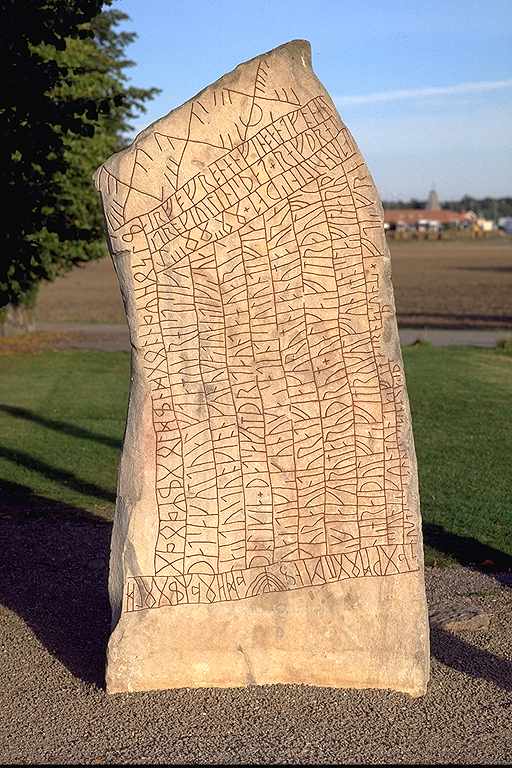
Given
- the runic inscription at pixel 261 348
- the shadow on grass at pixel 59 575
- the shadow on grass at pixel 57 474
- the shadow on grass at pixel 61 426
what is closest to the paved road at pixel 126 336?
the shadow on grass at pixel 61 426

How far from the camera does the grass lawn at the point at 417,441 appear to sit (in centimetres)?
953

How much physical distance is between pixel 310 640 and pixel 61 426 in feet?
28.9

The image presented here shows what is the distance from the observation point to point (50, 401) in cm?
1627

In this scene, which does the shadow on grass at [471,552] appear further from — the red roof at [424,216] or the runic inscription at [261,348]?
the red roof at [424,216]

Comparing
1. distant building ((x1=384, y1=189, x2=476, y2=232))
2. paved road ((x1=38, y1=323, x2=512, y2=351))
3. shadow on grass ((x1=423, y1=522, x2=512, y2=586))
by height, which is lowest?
distant building ((x1=384, y1=189, x2=476, y2=232))

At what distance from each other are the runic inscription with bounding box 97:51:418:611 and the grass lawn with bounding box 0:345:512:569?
2820mm

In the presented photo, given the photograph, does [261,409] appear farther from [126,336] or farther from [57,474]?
[126,336]

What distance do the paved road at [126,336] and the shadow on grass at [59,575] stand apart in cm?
1390

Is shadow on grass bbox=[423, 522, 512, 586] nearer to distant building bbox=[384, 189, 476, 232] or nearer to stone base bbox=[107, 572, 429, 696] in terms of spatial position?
stone base bbox=[107, 572, 429, 696]

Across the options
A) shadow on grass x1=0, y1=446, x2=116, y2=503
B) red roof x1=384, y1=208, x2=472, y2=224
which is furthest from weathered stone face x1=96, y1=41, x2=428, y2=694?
red roof x1=384, y1=208, x2=472, y2=224

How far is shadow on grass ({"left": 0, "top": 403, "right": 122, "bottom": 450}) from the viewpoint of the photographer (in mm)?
13203

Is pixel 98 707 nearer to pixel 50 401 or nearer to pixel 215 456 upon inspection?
pixel 215 456

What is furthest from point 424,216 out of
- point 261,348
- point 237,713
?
point 237,713

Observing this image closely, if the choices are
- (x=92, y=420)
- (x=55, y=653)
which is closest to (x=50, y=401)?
(x=92, y=420)
